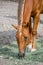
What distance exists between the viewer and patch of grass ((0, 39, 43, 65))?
5.74 m

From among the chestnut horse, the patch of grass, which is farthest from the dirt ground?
the chestnut horse

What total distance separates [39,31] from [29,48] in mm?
2252

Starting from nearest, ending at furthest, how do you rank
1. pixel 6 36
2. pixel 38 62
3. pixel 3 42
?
pixel 38 62
pixel 3 42
pixel 6 36

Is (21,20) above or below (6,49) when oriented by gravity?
above

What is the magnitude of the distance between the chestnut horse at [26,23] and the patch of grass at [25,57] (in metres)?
0.16

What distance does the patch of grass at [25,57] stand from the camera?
5.74 m

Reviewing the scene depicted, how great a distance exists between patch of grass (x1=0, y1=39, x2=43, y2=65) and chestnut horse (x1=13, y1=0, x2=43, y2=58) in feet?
0.53

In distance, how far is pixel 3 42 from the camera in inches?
294

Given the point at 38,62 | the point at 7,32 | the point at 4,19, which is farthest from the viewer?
the point at 4,19

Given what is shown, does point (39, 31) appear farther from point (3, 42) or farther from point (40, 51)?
point (40, 51)

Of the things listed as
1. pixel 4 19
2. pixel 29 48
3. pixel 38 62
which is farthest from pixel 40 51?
pixel 4 19

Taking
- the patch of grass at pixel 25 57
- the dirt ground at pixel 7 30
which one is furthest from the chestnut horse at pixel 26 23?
the dirt ground at pixel 7 30

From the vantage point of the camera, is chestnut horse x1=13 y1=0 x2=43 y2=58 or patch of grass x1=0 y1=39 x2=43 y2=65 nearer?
patch of grass x1=0 y1=39 x2=43 y2=65

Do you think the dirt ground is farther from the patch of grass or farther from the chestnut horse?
the chestnut horse
